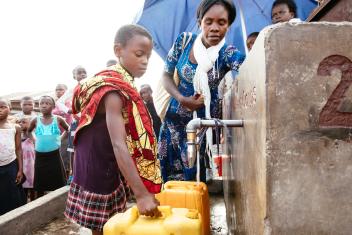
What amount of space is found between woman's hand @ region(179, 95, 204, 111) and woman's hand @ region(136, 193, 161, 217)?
1.06 metres

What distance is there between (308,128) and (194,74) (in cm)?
171

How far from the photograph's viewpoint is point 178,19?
15.9 feet

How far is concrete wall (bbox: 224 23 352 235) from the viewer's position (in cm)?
94

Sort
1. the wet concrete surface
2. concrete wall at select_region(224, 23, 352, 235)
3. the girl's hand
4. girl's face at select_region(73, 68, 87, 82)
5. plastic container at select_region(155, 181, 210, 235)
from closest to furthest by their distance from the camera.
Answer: concrete wall at select_region(224, 23, 352, 235)
plastic container at select_region(155, 181, 210, 235)
the wet concrete surface
the girl's hand
girl's face at select_region(73, 68, 87, 82)

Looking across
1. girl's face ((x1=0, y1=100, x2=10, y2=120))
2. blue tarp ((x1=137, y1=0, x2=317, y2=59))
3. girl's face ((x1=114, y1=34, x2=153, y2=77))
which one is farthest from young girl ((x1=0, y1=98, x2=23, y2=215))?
girl's face ((x1=114, y1=34, x2=153, y2=77))

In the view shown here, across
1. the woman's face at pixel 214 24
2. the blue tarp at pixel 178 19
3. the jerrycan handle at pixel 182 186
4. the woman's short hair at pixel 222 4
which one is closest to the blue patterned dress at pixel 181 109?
the woman's face at pixel 214 24

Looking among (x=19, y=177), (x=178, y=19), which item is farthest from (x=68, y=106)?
(x=178, y=19)

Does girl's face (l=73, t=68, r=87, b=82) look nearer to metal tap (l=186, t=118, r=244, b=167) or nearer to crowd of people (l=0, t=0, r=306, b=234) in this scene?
crowd of people (l=0, t=0, r=306, b=234)

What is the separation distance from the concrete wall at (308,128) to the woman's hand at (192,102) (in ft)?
5.04

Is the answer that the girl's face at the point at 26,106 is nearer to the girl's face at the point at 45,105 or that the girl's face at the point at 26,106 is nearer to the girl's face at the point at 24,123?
the girl's face at the point at 24,123

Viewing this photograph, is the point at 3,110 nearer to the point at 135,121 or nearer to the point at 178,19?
the point at 178,19

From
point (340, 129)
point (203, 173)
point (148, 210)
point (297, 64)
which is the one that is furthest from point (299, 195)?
point (203, 173)

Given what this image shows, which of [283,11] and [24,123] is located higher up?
[283,11]

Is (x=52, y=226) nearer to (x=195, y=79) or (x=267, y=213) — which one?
(x=195, y=79)
